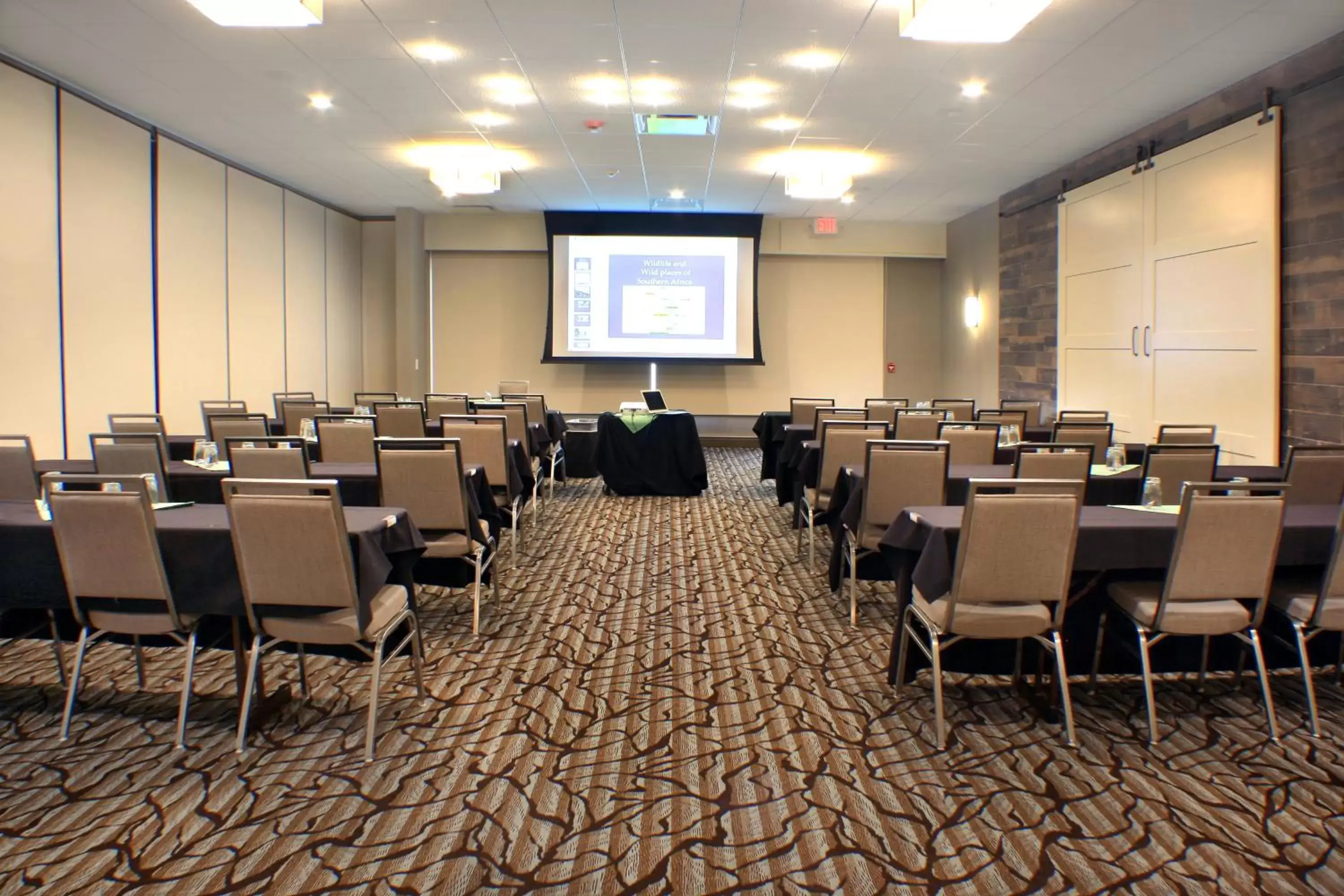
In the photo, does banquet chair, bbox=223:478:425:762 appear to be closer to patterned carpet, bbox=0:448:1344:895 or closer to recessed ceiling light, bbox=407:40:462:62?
patterned carpet, bbox=0:448:1344:895

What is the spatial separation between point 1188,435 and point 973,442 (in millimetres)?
1965

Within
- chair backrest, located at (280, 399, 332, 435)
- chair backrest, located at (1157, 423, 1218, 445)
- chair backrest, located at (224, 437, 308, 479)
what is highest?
chair backrest, located at (280, 399, 332, 435)

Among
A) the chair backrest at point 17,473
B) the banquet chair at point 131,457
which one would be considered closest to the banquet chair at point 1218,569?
the banquet chair at point 131,457

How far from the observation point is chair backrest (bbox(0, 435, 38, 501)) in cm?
476

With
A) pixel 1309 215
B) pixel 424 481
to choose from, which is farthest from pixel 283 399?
pixel 1309 215

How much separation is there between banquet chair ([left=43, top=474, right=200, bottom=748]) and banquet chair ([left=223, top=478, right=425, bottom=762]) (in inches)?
11.6

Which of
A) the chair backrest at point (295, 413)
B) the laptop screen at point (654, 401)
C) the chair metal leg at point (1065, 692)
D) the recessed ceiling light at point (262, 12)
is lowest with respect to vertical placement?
the chair metal leg at point (1065, 692)

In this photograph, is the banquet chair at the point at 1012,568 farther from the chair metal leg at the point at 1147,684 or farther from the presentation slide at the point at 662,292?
the presentation slide at the point at 662,292

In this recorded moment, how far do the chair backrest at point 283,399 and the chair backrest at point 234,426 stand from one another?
0.96 m

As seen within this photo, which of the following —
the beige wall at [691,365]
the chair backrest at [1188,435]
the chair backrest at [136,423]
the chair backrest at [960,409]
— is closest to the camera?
the chair backrest at [1188,435]

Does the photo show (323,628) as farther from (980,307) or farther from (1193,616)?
(980,307)

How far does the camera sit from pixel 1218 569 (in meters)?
3.21

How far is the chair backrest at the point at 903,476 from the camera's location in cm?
467

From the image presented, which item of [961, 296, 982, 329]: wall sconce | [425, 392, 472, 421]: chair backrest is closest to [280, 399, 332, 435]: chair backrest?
[425, 392, 472, 421]: chair backrest
